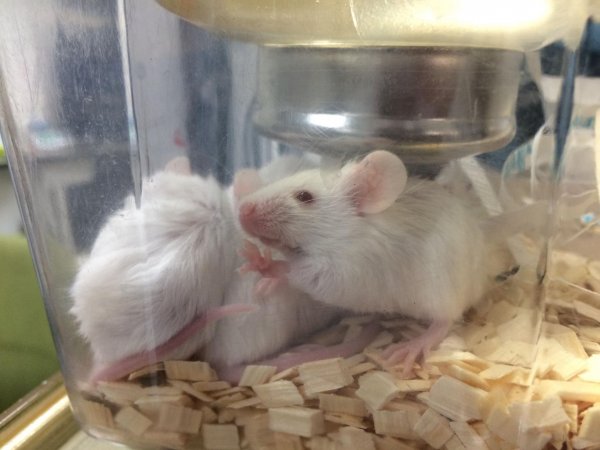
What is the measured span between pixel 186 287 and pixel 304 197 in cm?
10

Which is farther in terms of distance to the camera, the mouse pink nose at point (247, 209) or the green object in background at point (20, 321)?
the green object in background at point (20, 321)

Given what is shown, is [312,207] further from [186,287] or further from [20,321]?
[20,321]

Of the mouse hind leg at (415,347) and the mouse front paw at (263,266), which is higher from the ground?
the mouse front paw at (263,266)

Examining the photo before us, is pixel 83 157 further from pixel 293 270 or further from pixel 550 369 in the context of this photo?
pixel 550 369

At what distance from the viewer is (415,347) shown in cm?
46

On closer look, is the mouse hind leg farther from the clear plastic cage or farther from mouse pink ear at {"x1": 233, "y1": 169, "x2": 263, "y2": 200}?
mouse pink ear at {"x1": 233, "y1": 169, "x2": 263, "y2": 200}

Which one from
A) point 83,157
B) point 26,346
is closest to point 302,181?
point 83,157

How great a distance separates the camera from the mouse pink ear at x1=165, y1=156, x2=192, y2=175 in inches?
18.6

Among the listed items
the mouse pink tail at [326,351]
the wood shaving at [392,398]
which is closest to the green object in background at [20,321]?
the wood shaving at [392,398]

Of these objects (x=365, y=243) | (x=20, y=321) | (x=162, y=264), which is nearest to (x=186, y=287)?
(x=162, y=264)

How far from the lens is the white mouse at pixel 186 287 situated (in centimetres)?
47

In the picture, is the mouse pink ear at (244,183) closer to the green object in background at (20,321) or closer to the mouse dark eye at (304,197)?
the mouse dark eye at (304,197)

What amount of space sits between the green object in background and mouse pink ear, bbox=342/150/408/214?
66 cm

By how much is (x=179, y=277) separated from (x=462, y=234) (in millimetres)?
204
